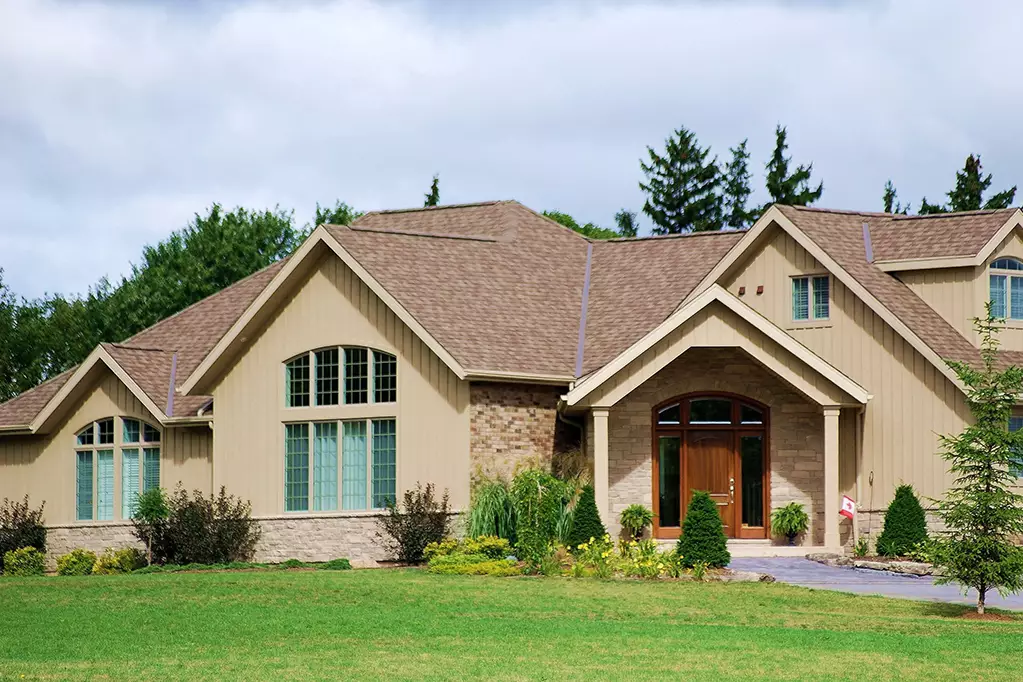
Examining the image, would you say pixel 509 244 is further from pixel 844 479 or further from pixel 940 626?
pixel 940 626

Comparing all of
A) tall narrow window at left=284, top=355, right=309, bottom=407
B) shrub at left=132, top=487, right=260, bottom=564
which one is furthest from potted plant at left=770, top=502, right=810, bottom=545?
shrub at left=132, top=487, right=260, bottom=564

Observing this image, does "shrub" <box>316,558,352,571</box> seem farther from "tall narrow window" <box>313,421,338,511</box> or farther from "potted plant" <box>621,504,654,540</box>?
"potted plant" <box>621,504,654,540</box>

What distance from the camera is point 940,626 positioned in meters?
19.9

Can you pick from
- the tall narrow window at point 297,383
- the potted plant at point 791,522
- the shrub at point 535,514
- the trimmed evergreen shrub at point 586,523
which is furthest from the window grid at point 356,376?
the potted plant at point 791,522

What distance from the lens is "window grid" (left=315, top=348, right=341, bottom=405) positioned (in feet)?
101

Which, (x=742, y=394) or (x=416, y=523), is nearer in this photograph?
(x=416, y=523)

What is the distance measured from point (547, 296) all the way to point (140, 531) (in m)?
9.65

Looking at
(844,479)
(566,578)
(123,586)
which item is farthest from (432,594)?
(844,479)

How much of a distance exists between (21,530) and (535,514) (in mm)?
12739

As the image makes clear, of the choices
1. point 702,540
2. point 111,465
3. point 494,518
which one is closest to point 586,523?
point 494,518

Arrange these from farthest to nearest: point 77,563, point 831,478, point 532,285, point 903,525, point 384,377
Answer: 1. point 532,285
2. point 77,563
3. point 384,377
4. point 831,478
5. point 903,525

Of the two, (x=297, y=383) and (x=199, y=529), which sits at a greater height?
(x=297, y=383)

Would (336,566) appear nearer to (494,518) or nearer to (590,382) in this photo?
(494,518)

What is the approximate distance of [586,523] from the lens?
2733cm
